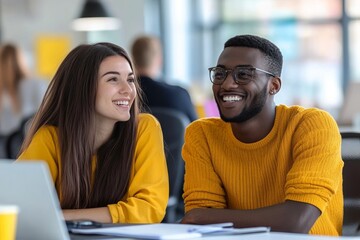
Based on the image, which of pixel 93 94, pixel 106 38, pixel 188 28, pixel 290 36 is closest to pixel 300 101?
pixel 290 36

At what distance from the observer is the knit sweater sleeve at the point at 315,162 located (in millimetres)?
2305

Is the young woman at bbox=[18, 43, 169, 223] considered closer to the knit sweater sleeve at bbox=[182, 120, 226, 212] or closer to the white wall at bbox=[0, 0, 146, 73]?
the knit sweater sleeve at bbox=[182, 120, 226, 212]

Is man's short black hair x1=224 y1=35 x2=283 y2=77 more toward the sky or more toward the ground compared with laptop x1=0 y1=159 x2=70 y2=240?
more toward the sky

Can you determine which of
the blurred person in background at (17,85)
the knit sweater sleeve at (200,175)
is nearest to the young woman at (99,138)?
the knit sweater sleeve at (200,175)

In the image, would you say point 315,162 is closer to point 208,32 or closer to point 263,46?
point 263,46

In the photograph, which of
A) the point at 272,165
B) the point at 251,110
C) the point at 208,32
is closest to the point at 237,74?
the point at 251,110

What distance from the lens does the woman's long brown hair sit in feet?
8.70

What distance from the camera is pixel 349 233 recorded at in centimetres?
256

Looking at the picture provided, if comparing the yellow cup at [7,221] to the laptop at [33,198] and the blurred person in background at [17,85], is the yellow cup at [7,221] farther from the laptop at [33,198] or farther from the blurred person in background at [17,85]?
the blurred person in background at [17,85]

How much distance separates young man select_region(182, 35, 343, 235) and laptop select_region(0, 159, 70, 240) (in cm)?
58

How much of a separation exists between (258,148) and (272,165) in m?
0.06

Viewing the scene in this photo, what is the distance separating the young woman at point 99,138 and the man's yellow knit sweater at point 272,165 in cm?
15

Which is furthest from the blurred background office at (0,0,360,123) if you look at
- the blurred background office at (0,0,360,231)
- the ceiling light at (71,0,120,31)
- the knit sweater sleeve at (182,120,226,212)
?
the knit sweater sleeve at (182,120,226,212)

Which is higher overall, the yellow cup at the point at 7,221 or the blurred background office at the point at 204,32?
the yellow cup at the point at 7,221
